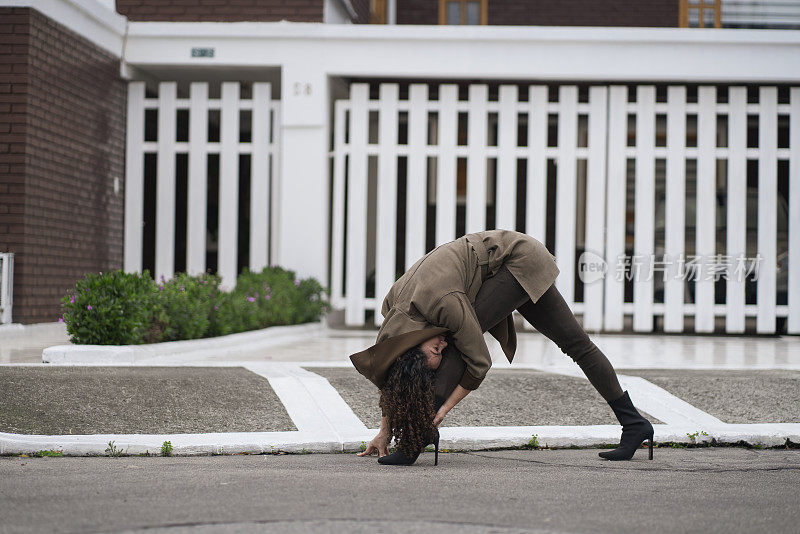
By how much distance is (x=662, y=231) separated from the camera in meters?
13.7

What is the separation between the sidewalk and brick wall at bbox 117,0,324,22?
7539 millimetres

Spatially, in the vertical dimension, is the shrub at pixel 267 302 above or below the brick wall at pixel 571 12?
below

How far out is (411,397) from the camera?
455 centimetres

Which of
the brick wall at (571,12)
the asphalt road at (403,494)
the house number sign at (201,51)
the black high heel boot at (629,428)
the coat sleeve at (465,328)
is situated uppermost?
the brick wall at (571,12)

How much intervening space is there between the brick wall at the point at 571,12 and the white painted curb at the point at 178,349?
30.4 feet

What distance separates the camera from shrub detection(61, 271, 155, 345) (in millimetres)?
7891

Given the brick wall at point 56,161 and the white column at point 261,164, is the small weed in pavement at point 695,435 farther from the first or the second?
the white column at point 261,164

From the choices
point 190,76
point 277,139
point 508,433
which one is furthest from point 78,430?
point 190,76

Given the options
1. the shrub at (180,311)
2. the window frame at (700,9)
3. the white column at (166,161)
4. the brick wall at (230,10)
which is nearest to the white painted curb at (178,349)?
the shrub at (180,311)

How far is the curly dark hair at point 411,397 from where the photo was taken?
4.57 meters

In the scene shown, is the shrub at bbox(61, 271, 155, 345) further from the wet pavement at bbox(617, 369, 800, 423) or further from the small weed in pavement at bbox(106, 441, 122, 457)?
the wet pavement at bbox(617, 369, 800, 423)

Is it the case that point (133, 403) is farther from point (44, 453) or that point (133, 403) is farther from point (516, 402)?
point (516, 402)

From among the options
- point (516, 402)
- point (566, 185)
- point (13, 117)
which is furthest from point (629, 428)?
point (566, 185)

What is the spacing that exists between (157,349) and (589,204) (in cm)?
718
